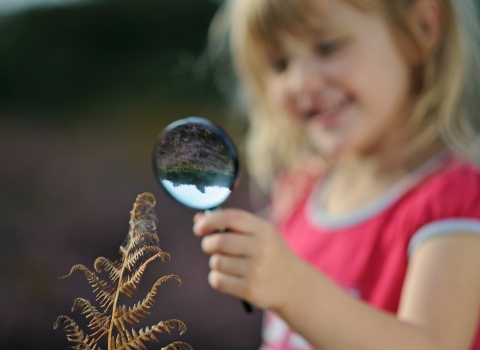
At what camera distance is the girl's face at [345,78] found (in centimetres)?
91

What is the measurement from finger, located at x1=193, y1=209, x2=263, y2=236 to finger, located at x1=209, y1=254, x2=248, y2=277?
0.03 m

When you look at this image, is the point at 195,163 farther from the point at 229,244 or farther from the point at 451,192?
the point at 451,192

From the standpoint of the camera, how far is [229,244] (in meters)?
0.52

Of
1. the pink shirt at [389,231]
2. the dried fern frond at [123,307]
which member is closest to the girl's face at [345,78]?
the pink shirt at [389,231]

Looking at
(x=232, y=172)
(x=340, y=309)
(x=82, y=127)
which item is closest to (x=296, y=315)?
(x=340, y=309)

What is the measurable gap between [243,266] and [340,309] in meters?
0.13

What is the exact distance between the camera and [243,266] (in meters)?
0.53

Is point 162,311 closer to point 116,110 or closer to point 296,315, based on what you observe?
point 296,315

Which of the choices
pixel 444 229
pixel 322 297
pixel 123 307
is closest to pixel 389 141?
pixel 444 229

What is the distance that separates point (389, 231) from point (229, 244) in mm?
486

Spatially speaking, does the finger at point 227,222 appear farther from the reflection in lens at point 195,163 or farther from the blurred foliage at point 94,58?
the blurred foliage at point 94,58

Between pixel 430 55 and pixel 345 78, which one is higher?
pixel 430 55

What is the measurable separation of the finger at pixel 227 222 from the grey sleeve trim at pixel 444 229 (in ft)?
1.21

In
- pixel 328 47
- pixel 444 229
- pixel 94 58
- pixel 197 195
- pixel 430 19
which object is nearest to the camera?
pixel 197 195
